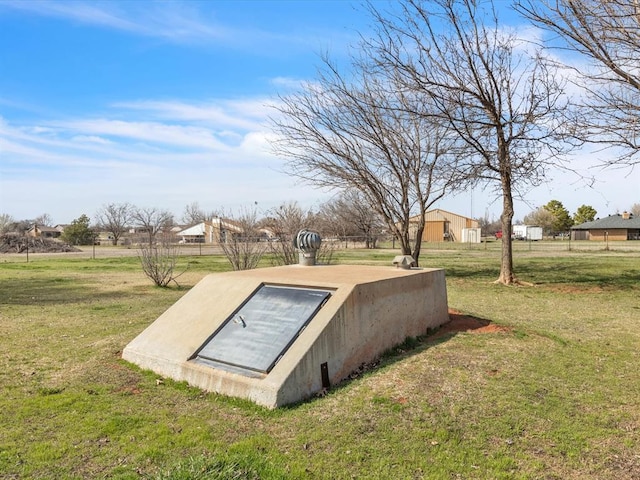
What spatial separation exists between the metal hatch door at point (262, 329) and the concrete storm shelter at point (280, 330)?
1 centimetres

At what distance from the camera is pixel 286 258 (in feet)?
45.7

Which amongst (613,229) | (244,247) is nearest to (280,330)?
(244,247)

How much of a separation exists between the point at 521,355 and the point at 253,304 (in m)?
3.07

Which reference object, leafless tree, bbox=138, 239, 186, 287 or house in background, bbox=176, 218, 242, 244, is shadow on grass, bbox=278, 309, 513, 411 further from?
leafless tree, bbox=138, 239, 186, 287

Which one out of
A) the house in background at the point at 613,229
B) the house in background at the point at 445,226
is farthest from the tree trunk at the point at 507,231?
the house in background at the point at 613,229

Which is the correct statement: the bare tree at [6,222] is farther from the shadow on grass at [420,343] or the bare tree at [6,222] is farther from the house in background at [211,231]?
the shadow on grass at [420,343]

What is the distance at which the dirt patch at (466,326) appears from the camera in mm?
6508

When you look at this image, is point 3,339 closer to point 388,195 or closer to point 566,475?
point 566,475

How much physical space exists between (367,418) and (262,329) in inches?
58.4

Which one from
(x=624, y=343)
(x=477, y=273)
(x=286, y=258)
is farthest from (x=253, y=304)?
(x=477, y=273)

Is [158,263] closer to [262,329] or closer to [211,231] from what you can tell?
[262,329]

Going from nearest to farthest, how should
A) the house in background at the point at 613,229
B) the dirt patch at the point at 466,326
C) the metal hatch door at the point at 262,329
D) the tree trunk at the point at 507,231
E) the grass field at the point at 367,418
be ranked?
the grass field at the point at 367,418, the metal hatch door at the point at 262,329, the dirt patch at the point at 466,326, the tree trunk at the point at 507,231, the house in background at the point at 613,229

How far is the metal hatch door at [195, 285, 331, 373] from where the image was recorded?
4443mm

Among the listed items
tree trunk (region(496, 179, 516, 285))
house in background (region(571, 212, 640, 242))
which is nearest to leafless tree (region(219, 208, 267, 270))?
tree trunk (region(496, 179, 516, 285))
